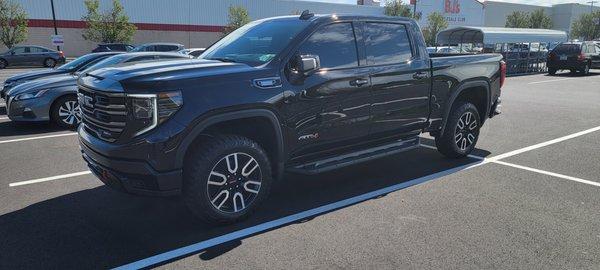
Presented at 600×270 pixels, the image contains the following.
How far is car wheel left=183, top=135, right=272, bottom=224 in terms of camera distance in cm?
388

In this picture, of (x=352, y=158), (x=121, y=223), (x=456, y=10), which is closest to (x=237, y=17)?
(x=456, y=10)

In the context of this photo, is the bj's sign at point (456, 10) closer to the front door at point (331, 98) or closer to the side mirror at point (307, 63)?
the front door at point (331, 98)

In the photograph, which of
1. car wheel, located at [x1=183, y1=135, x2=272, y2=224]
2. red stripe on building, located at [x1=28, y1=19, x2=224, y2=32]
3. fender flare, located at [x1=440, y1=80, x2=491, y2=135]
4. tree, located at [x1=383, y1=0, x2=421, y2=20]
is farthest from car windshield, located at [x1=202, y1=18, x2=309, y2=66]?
tree, located at [x1=383, y1=0, x2=421, y2=20]

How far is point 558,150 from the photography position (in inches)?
280

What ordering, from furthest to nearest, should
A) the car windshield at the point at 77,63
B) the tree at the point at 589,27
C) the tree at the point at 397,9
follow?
the tree at the point at 589,27 < the tree at the point at 397,9 < the car windshield at the point at 77,63

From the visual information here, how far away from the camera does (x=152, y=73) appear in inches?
150

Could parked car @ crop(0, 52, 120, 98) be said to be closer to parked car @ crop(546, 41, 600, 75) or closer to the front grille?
the front grille

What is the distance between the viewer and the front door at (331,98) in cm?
441

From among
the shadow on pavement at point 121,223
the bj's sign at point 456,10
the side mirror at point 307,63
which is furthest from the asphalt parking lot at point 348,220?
the bj's sign at point 456,10

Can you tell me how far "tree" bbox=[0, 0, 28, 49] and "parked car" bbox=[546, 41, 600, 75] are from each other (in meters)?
36.8

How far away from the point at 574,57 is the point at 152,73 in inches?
916

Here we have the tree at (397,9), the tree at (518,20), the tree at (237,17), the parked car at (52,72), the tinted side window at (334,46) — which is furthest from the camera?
the tree at (518,20)

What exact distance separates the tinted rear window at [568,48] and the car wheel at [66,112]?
21.9 meters

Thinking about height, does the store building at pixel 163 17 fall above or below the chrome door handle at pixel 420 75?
above
